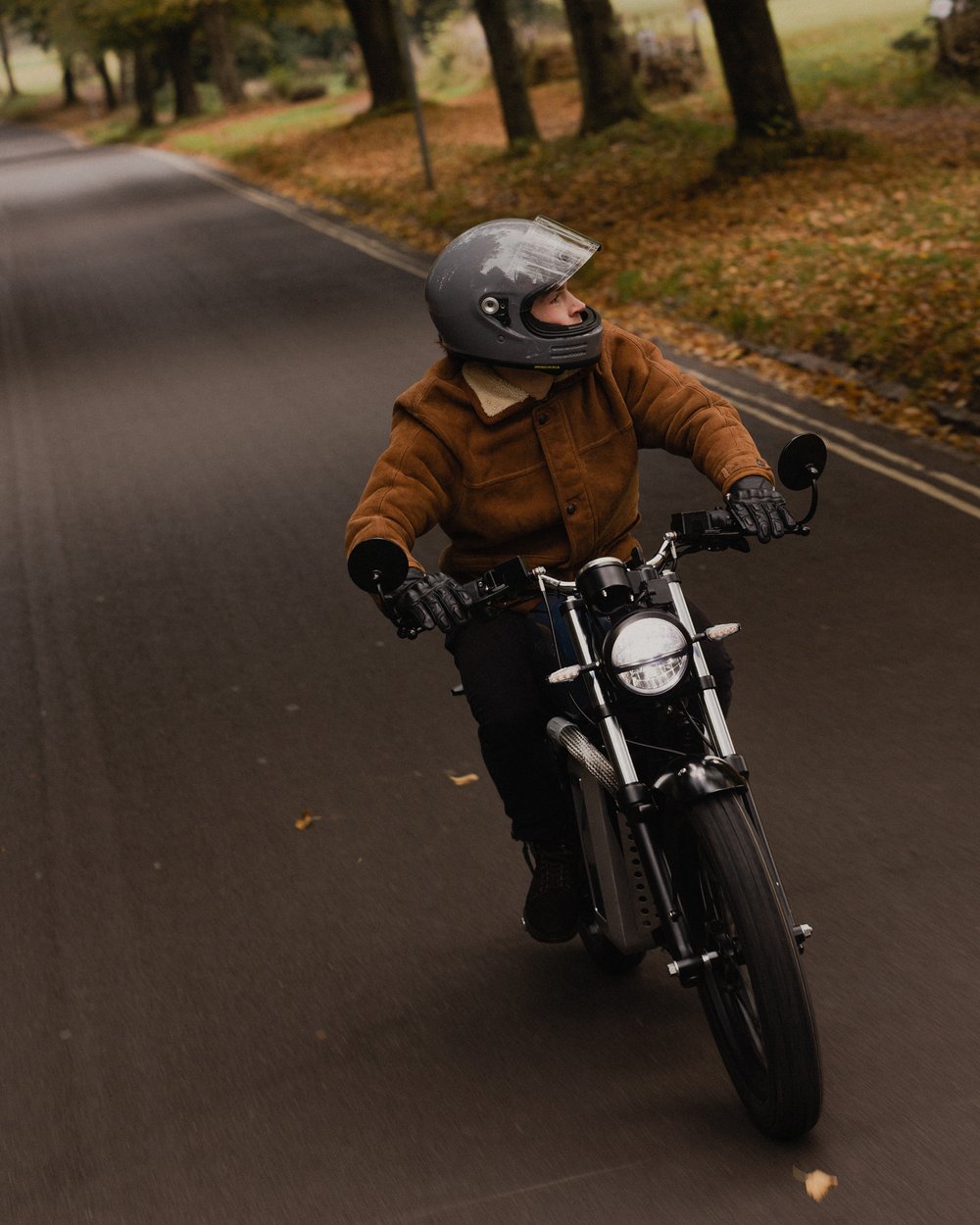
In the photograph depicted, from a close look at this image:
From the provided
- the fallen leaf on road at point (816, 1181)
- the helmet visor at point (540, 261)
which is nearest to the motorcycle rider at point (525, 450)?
the helmet visor at point (540, 261)

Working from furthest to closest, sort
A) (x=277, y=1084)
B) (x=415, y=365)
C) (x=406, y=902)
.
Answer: (x=415, y=365)
(x=406, y=902)
(x=277, y=1084)

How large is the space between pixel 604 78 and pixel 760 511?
23232 mm

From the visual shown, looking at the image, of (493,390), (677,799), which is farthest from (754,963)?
(493,390)

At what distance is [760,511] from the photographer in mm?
3582

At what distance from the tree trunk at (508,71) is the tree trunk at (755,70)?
5935 millimetres

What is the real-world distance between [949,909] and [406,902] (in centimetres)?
164

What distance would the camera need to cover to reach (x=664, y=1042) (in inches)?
159

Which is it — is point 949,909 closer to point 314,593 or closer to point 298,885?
point 298,885

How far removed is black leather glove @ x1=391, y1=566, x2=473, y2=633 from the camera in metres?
3.39

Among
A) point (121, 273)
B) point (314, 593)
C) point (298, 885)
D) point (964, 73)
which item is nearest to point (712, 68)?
point (964, 73)

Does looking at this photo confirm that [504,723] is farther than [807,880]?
No

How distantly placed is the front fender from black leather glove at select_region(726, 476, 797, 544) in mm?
523

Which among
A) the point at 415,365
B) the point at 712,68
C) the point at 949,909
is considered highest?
the point at 712,68

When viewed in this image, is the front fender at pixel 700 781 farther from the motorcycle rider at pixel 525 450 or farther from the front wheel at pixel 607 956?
the front wheel at pixel 607 956
